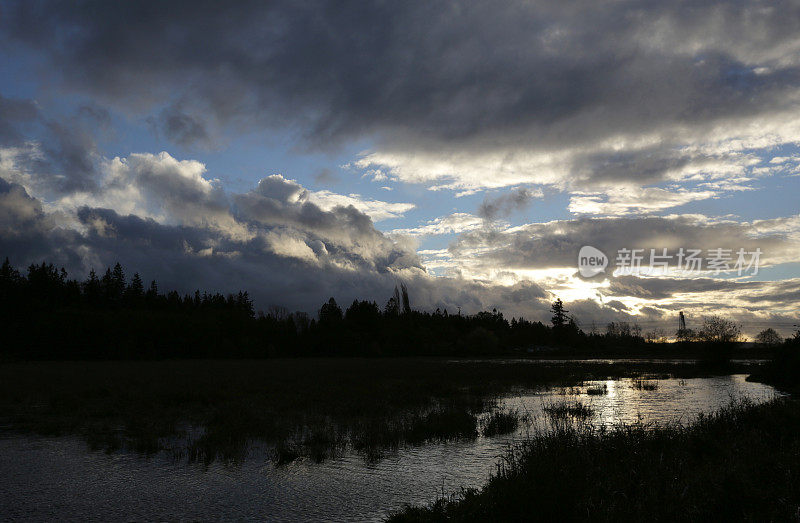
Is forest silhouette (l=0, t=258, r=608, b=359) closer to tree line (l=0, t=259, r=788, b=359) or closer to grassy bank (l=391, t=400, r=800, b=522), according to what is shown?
tree line (l=0, t=259, r=788, b=359)

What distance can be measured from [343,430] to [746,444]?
545 inches

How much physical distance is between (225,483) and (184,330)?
329 feet

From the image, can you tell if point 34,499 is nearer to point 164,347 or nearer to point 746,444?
point 746,444

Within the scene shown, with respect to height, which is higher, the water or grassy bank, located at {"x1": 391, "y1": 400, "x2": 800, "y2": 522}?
grassy bank, located at {"x1": 391, "y1": 400, "x2": 800, "y2": 522}

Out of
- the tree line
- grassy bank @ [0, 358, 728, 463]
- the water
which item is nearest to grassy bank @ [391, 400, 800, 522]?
the water

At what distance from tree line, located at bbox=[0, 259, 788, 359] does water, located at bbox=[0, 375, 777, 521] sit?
8538 cm

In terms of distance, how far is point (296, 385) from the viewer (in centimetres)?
3822

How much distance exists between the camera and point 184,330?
4151 inches

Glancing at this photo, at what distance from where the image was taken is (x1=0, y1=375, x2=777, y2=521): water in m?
11.8

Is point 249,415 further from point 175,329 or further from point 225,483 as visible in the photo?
point 175,329

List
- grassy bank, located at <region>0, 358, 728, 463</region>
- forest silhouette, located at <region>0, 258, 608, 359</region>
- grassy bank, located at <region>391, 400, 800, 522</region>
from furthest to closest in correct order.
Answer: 1. forest silhouette, located at <region>0, 258, 608, 359</region>
2. grassy bank, located at <region>0, 358, 728, 463</region>
3. grassy bank, located at <region>391, 400, 800, 522</region>

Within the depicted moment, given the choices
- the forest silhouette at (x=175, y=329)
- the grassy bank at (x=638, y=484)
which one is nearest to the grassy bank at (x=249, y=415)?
the grassy bank at (x=638, y=484)

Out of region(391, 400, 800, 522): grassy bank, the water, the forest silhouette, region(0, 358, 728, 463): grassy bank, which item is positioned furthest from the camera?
the forest silhouette

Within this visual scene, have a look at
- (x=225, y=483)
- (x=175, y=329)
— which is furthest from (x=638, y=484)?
(x=175, y=329)
